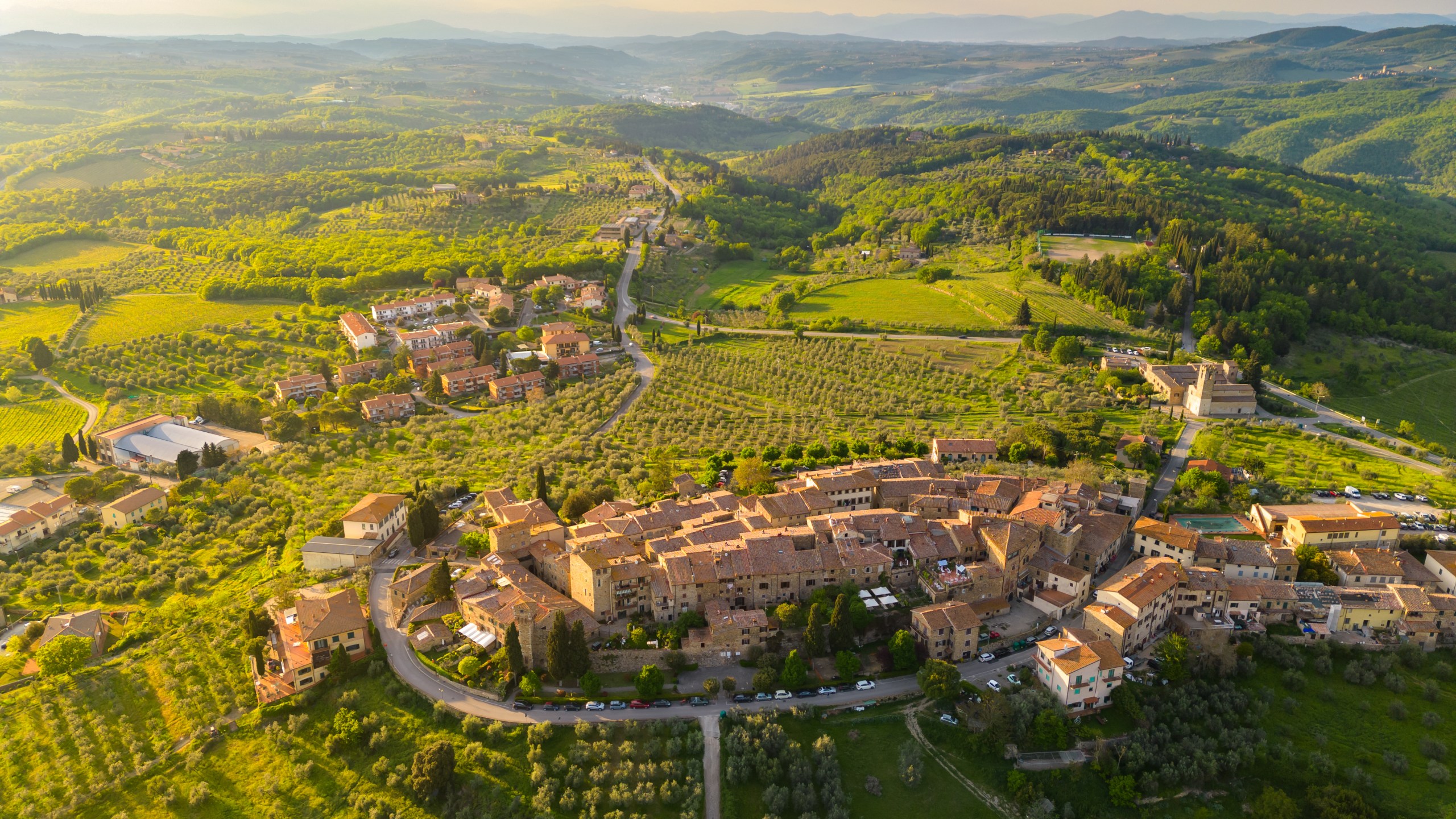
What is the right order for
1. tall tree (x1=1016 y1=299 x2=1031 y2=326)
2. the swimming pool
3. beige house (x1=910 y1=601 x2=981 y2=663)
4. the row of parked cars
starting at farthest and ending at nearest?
tall tree (x1=1016 y1=299 x2=1031 y2=326), the swimming pool, beige house (x1=910 y1=601 x2=981 y2=663), the row of parked cars

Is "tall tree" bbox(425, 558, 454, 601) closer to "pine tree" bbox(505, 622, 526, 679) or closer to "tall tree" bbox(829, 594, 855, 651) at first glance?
"pine tree" bbox(505, 622, 526, 679)

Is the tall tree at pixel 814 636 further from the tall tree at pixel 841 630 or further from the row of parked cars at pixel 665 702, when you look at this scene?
the row of parked cars at pixel 665 702

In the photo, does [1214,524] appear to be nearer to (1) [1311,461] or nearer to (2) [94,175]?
(1) [1311,461]

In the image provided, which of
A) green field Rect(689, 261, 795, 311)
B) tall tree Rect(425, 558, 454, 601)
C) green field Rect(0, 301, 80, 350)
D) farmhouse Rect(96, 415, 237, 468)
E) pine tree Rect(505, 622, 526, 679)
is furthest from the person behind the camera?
green field Rect(689, 261, 795, 311)

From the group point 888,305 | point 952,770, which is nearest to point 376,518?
point 952,770

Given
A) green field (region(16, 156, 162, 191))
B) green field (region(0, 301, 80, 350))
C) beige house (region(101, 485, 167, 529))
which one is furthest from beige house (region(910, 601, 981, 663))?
green field (region(16, 156, 162, 191))

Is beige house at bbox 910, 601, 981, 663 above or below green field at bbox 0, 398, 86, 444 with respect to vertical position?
above

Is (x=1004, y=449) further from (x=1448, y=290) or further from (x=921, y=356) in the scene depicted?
(x=1448, y=290)

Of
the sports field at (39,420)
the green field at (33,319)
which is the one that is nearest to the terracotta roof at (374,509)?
the sports field at (39,420)
